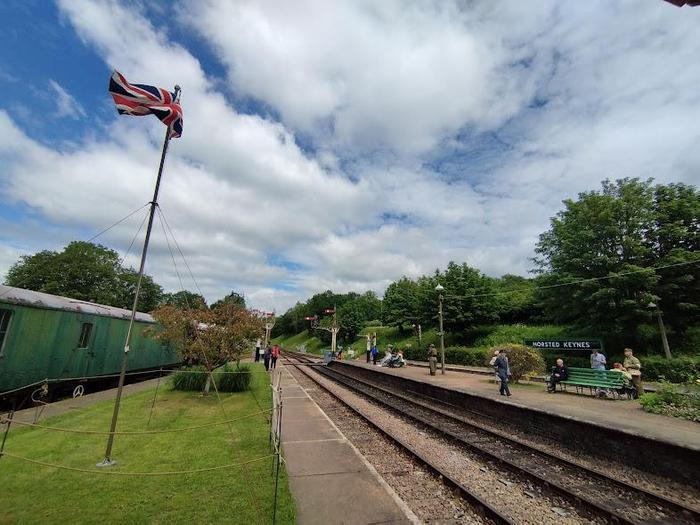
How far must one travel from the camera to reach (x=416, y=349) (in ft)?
117

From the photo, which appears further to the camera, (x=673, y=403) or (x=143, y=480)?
(x=673, y=403)

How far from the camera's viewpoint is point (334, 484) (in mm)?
5578

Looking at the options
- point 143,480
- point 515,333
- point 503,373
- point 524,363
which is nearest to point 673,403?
point 503,373

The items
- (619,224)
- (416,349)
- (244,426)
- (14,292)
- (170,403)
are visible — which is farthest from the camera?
(416,349)

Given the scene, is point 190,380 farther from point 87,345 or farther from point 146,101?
point 146,101

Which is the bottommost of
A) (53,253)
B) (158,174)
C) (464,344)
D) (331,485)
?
(331,485)

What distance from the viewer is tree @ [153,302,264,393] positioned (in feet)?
42.6

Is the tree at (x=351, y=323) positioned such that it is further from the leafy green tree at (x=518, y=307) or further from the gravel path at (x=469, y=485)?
the gravel path at (x=469, y=485)

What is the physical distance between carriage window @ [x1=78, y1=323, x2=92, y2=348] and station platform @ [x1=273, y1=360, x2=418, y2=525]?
31.7 feet

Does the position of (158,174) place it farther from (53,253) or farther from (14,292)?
(53,253)

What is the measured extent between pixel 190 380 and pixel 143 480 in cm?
921

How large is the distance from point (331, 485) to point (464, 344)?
32.8 metres

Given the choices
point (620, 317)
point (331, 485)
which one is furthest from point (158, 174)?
point (620, 317)

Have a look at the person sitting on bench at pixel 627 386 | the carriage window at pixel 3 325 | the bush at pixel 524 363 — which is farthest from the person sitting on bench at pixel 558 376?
the carriage window at pixel 3 325
